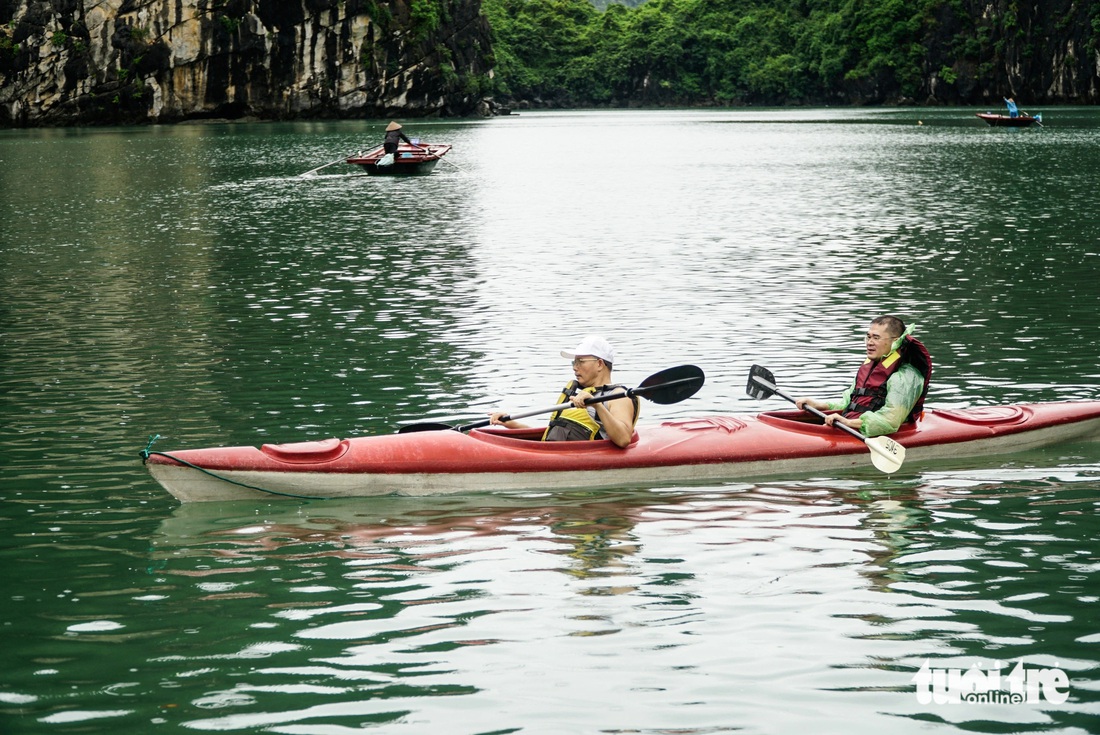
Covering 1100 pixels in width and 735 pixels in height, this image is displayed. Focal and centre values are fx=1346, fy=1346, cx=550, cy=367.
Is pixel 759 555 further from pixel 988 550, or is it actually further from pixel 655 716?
pixel 655 716

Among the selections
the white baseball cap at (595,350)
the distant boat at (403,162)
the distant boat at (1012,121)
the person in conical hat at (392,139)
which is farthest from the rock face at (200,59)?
the white baseball cap at (595,350)

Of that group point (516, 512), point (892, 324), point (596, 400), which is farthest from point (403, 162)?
point (516, 512)

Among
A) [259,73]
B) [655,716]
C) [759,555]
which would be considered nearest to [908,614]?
[759,555]

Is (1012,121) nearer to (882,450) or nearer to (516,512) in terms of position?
(882,450)

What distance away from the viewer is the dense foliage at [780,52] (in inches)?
4875

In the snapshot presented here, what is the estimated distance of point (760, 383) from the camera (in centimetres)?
1019

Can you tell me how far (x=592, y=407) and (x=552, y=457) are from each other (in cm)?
52

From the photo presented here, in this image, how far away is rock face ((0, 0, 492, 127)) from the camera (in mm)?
87000

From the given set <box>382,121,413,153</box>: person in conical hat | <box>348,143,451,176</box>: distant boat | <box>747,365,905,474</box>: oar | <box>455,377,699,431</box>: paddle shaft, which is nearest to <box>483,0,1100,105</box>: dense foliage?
<box>348,143,451,176</box>: distant boat

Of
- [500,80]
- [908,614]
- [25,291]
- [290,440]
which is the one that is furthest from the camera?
[500,80]

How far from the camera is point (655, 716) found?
563 centimetres

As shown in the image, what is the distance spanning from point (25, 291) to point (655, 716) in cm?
1520

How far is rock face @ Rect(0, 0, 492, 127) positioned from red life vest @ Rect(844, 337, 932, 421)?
282ft

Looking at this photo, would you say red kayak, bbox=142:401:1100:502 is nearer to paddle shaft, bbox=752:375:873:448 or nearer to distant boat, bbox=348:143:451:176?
paddle shaft, bbox=752:375:873:448
